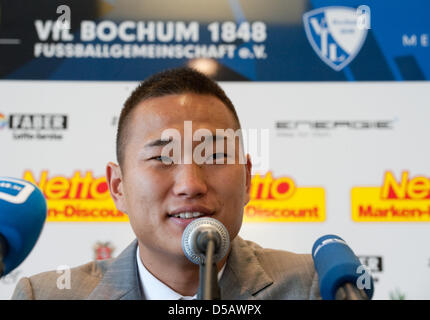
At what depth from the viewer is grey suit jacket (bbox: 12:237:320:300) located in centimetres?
145

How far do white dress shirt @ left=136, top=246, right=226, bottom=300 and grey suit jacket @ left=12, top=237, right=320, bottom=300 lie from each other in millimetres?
18

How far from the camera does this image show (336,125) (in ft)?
9.17

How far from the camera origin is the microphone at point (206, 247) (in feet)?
2.57

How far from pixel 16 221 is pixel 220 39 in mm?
2214

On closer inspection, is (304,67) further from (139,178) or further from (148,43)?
(139,178)

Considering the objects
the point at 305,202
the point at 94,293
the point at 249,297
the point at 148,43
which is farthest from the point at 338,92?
the point at 94,293

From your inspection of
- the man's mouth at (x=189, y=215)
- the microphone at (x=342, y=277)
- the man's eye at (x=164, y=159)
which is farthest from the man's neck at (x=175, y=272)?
the microphone at (x=342, y=277)

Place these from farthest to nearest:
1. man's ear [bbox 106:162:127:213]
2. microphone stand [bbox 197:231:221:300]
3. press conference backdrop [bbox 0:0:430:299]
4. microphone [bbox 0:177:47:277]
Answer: press conference backdrop [bbox 0:0:430:299], man's ear [bbox 106:162:127:213], microphone [bbox 0:177:47:277], microphone stand [bbox 197:231:221:300]

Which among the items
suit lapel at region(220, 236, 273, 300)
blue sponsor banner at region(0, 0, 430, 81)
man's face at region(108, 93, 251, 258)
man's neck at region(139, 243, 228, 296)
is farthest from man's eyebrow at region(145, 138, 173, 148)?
blue sponsor banner at region(0, 0, 430, 81)

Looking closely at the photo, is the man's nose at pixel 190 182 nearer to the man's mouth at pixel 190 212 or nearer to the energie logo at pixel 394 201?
the man's mouth at pixel 190 212

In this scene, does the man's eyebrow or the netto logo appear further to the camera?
the netto logo

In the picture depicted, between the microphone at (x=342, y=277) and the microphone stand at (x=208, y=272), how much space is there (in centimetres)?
18

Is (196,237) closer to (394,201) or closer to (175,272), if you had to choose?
(175,272)

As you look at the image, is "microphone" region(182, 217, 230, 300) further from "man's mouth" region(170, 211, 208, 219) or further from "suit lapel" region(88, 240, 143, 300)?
"suit lapel" region(88, 240, 143, 300)
